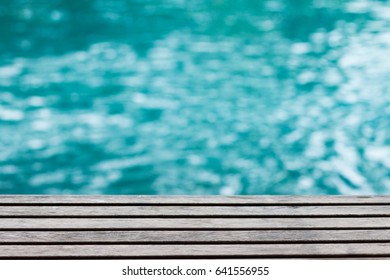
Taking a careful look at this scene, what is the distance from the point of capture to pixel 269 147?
3207mm

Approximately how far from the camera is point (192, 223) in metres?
1.95

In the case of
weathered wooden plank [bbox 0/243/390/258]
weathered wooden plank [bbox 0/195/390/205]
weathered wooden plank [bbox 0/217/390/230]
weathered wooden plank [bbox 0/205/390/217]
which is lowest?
weathered wooden plank [bbox 0/243/390/258]

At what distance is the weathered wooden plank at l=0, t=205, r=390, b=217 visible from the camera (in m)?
1.99

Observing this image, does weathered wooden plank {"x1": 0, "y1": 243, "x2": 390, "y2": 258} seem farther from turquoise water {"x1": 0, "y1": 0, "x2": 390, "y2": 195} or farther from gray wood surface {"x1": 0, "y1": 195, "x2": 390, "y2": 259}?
turquoise water {"x1": 0, "y1": 0, "x2": 390, "y2": 195}

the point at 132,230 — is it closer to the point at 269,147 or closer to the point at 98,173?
the point at 98,173

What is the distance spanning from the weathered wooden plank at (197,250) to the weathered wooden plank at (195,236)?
0.02 m

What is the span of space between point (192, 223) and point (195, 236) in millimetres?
62

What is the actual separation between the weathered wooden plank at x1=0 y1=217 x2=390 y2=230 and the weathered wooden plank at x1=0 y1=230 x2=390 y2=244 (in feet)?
0.08

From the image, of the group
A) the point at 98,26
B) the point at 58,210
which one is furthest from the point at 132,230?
the point at 98,26

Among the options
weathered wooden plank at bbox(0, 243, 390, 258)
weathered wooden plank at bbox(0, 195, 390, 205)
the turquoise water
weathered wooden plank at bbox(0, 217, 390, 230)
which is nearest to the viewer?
weathered wooden plank at bbox(0, 243, 390, 258)

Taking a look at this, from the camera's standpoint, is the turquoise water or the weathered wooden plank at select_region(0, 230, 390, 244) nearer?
the weathered wooden plank at select_region(0, 230, 390, 244)

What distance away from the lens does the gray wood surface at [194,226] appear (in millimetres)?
1844

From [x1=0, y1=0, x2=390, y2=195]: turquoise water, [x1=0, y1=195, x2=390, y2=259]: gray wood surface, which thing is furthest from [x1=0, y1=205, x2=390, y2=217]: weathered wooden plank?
[x1=0, y1=0, x2=390, y2=195]: turquoise water
